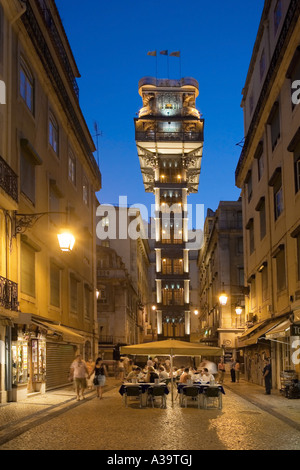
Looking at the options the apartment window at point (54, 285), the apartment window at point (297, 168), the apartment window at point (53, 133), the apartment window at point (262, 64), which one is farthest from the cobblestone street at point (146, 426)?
the apartment window at point (262, 64)

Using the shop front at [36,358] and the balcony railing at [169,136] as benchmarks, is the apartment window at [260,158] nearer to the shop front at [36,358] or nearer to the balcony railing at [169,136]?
the shop front at [36,358]

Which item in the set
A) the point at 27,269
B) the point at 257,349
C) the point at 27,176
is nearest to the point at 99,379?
the point at 27,269

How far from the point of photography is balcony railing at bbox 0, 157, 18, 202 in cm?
1809

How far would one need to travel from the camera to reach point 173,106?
95.9 meters

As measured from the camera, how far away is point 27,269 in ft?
76.3

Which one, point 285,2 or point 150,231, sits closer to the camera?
point 285,2

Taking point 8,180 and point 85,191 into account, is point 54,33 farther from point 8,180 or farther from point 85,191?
point 8,180

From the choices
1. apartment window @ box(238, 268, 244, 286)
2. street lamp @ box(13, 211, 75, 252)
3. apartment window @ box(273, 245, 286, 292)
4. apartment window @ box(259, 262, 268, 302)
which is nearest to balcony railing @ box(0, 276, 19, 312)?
street lamp @ box(13, 211, 75, 252)

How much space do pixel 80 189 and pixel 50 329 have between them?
16012mm

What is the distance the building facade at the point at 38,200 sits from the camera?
65.9 ft

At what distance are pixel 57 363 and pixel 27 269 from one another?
7603mm
